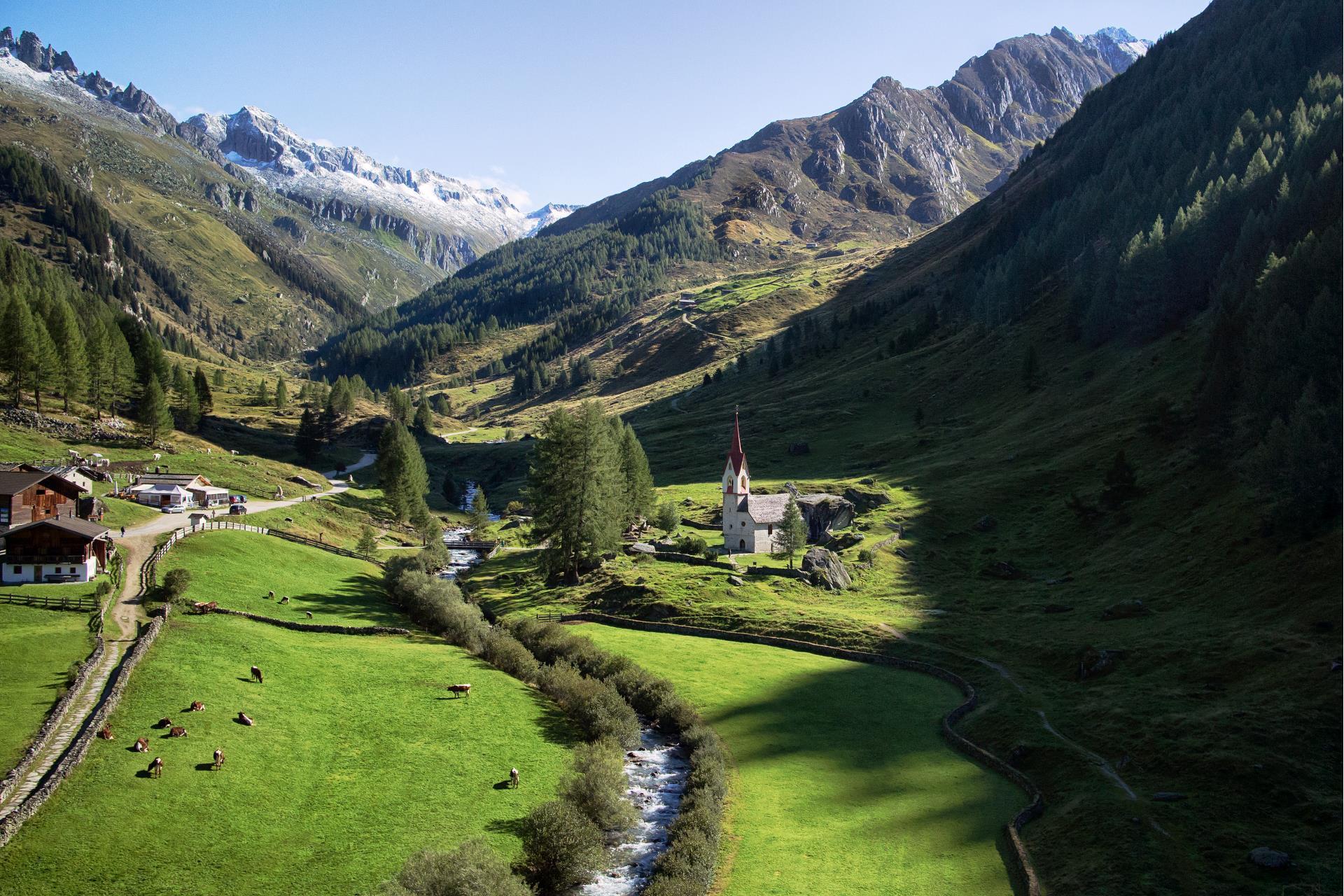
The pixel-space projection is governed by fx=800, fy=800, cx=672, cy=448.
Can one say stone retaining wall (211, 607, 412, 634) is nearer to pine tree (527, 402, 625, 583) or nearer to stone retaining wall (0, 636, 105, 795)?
stone retaining wall (0, 636, 105, 795)

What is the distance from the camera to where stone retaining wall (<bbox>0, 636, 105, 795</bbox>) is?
32188 mm

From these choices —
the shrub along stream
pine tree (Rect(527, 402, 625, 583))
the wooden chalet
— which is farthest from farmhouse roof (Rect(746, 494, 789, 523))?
the wooden chalet

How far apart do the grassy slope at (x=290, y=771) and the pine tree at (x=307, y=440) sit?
9367 centimetres

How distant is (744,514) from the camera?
102500 millimetres

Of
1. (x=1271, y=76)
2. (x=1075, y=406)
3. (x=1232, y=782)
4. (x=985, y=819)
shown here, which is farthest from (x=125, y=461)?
(x=1271, y=76)

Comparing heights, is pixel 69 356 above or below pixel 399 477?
above

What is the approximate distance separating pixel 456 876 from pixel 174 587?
38999 millimetres

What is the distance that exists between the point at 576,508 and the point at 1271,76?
204 metres

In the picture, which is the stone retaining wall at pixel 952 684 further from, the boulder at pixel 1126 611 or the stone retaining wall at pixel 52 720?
the stone retaining wall at pixel 52 720

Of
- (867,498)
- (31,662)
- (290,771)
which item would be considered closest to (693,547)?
(867,498)

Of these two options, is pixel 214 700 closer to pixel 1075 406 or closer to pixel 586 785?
pixel 586 785

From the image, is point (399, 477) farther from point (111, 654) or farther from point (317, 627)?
point (111, 654)

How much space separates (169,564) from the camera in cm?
6359

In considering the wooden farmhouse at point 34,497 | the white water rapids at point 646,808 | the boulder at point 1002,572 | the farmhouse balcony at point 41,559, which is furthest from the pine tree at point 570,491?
the wooden farmhouse at point 34,497
